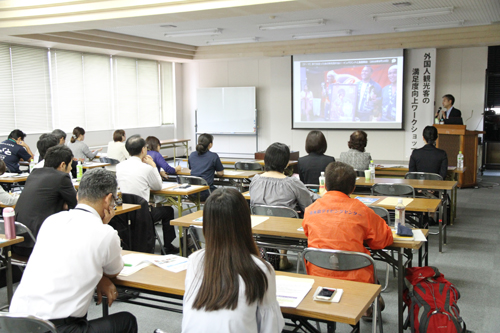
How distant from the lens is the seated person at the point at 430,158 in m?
5.72

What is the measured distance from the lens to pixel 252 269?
1649mm

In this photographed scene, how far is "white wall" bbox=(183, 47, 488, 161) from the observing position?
32.9 ft

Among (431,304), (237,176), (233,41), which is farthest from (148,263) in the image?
(233,41)

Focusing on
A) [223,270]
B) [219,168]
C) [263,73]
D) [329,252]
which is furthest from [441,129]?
[223,270]

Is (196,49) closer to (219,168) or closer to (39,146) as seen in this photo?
(219,168)

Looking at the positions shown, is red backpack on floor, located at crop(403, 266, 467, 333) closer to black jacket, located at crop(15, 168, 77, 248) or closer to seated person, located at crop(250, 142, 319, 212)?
seated person, located at crop(250, 142, 319, 212)

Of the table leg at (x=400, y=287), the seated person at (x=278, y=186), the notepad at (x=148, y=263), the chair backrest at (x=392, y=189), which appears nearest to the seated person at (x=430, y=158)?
the chair backrest at (x=392, y=189)

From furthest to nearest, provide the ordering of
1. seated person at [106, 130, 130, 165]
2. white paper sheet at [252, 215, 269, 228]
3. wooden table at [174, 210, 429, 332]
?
seated person at [106, 130, 130, 165]
white paper sheet at [252, 215, 269, 228]
wooden table at [174, 210, 429, 332]

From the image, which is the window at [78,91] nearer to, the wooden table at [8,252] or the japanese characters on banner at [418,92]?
the wooden table at [8,252]

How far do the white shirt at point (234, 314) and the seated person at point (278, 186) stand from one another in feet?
6.93

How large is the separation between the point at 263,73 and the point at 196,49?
1914 mm

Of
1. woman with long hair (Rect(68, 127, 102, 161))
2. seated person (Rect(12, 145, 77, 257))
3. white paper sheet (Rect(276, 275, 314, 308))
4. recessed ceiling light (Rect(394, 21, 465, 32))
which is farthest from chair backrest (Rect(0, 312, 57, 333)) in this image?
recessed ceiling light (Rect(394, 21, 465, 32))

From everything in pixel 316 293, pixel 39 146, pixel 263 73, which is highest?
pixel 263 73

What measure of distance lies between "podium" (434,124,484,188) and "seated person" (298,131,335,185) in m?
4.19
